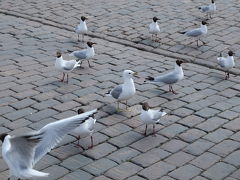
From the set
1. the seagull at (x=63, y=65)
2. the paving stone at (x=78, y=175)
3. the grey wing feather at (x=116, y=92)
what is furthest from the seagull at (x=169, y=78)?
the paving stone at (x=78, y=175)

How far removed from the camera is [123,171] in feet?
18.1

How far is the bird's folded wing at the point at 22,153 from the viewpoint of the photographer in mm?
4699

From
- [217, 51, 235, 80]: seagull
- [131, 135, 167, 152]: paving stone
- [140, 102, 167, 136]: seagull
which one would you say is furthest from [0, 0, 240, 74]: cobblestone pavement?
[131, 135, 167, 152]: paving stone

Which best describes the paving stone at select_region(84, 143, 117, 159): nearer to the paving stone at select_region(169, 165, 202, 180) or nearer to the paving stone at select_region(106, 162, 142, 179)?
the paving stone at select_region(106, 162, 142, 179)

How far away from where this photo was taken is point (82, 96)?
7.55 meters

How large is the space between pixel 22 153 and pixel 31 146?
0.44 ft

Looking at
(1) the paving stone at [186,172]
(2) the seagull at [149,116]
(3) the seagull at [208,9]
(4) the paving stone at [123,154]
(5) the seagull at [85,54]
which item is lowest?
(1) the paving stone at [186,172]

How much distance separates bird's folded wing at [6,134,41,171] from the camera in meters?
4.70

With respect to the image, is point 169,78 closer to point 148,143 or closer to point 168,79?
point 168,79

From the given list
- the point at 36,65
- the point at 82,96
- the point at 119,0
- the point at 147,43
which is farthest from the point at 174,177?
the point at 119,0

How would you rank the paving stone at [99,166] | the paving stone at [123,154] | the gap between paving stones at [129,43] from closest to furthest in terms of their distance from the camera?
the paving stone at [99,166] < the paving stone at [123,154] < the gap between paving stones at [129,43]

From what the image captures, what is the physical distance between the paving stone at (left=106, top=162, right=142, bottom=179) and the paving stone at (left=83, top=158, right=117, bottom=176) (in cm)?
8

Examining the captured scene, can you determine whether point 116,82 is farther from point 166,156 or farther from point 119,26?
point 119,26

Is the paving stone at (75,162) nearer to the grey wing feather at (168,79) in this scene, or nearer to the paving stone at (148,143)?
the paving stone at (148,143)
